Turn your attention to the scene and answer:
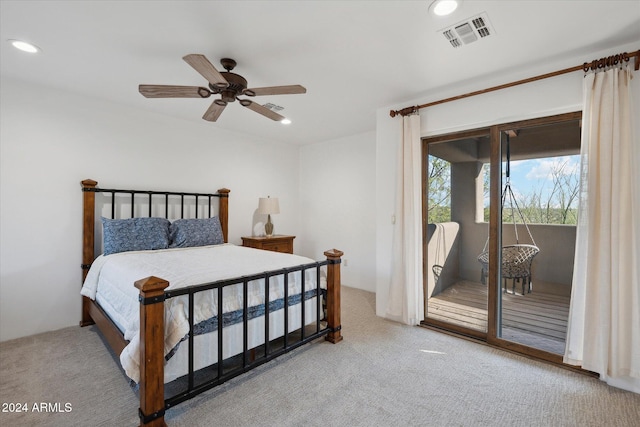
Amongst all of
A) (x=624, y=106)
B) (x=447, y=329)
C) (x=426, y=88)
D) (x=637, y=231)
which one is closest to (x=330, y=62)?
(x=426, y=88)

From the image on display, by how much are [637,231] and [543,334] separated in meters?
1.18

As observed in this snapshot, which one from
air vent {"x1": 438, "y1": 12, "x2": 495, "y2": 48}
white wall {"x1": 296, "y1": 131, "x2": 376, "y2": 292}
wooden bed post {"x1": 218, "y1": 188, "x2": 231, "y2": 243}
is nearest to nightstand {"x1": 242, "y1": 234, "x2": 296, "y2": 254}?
wooden bed post {"x1": 218, "y1": 188, "x2": 231, "y2": 243}

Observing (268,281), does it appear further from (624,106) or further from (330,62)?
(624,106)

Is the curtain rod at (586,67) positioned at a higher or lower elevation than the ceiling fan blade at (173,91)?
higher

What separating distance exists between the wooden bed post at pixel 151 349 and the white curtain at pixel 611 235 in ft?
9.49

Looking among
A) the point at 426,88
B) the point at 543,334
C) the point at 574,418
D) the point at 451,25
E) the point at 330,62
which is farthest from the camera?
the point at 426,88

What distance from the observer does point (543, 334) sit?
2.60 meters

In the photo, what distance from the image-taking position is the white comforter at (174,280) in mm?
1706

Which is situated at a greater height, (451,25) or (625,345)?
(451,25)

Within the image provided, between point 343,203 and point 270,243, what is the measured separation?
54.7 inches

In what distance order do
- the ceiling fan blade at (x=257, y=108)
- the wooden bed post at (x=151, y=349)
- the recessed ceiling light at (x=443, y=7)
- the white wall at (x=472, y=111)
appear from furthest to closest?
the ceiling fan blade at (x=257, y=108), the white wall at (x=472, y=111), the recessed ceiling light at (x=443, y=7), the wooden bed post at (x=151, y=349)

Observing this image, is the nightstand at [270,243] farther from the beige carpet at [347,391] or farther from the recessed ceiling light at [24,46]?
the recessed ceiling light at [24,46]

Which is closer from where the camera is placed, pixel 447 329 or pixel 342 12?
pixel 342 12

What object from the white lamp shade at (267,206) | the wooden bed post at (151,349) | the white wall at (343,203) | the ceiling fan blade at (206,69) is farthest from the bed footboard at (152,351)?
the white wall at (343,203)
